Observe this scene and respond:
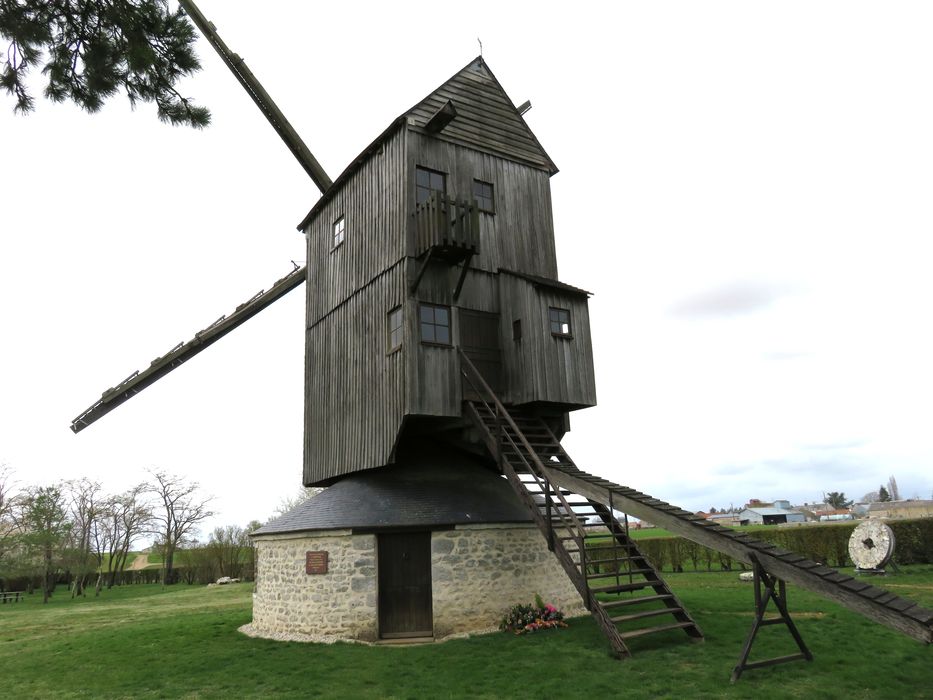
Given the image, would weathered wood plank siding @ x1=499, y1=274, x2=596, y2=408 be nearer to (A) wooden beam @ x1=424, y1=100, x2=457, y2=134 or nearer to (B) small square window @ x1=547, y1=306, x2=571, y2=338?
(B) small square window @ x1=547, y1=306, x2=571, y2=338

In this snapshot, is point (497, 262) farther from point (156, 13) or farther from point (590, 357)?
point (156, 13)

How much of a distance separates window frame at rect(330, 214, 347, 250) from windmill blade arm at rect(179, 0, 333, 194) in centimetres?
312

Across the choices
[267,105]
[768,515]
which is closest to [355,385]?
[267,105]

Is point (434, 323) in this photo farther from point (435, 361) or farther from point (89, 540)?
point (89, 540)

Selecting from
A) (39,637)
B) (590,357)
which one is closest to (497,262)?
(590,357)

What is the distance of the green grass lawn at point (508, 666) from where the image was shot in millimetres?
8406

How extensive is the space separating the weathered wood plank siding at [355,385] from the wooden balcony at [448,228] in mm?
1070

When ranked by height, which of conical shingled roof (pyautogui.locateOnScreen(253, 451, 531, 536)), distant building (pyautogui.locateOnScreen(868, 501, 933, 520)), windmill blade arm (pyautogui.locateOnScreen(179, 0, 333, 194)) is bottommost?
distant building (pyautogui.locateOnScreen(868, 501, 933, 520))

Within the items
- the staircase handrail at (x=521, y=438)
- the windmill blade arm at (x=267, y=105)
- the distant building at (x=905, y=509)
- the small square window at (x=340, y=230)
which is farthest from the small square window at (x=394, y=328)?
the distant building at (x=905, y=509)

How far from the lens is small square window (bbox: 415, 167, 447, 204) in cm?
1506

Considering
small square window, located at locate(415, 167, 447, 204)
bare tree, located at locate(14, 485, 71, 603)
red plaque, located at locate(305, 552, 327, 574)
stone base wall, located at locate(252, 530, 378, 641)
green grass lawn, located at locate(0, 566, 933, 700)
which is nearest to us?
green grass lawn, located at locate(0, 566, 933, 700)

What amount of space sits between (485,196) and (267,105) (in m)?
9.15

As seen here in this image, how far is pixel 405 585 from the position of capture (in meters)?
13.2

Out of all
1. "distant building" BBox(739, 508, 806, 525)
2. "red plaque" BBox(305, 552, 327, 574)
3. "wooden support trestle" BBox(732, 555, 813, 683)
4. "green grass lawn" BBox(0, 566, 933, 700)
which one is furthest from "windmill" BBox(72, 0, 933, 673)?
"distant building" BBox(739, 508, 806, 525)
